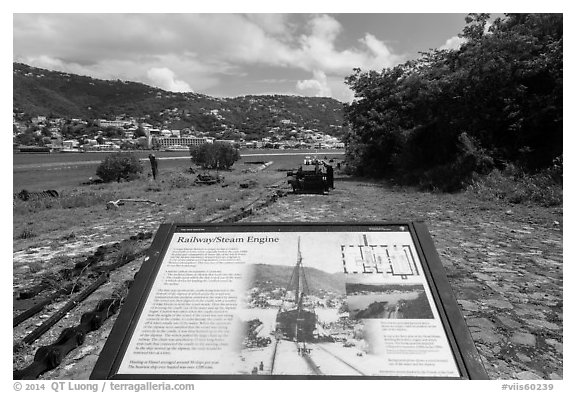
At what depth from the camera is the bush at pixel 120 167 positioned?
3139 cm

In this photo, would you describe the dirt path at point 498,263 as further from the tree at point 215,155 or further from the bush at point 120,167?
the tree at point 215,155

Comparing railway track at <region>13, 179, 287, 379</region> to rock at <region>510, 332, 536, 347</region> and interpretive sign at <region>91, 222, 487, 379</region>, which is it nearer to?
interpretive sign at <region>91, 222, 487, 379</region>

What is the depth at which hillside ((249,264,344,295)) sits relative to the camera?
318cm

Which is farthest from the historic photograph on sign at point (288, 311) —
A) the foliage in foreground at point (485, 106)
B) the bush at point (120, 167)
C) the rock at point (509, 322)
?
the bush at point (120, 167)

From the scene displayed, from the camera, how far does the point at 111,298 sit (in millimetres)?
4746

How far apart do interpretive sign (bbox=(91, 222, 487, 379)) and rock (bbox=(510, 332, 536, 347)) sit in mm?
1226

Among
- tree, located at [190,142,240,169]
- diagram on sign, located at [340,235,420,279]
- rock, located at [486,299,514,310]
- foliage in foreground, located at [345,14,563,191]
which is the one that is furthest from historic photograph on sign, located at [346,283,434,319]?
tree, located at [190,142,240,169]

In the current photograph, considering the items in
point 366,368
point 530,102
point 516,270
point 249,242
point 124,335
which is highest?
point 530,102

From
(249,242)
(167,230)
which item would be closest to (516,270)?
(249,242)

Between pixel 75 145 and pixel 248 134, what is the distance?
50737 mm

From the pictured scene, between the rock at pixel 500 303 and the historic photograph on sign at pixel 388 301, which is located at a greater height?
the historic photograph on sign at pixel 388 301

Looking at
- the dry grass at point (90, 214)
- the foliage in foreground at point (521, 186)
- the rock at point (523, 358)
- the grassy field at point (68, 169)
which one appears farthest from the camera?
the grassy field at point (68, 169)

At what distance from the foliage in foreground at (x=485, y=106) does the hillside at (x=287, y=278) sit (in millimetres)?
11691

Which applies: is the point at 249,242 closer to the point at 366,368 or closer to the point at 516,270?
the point at 366,368
